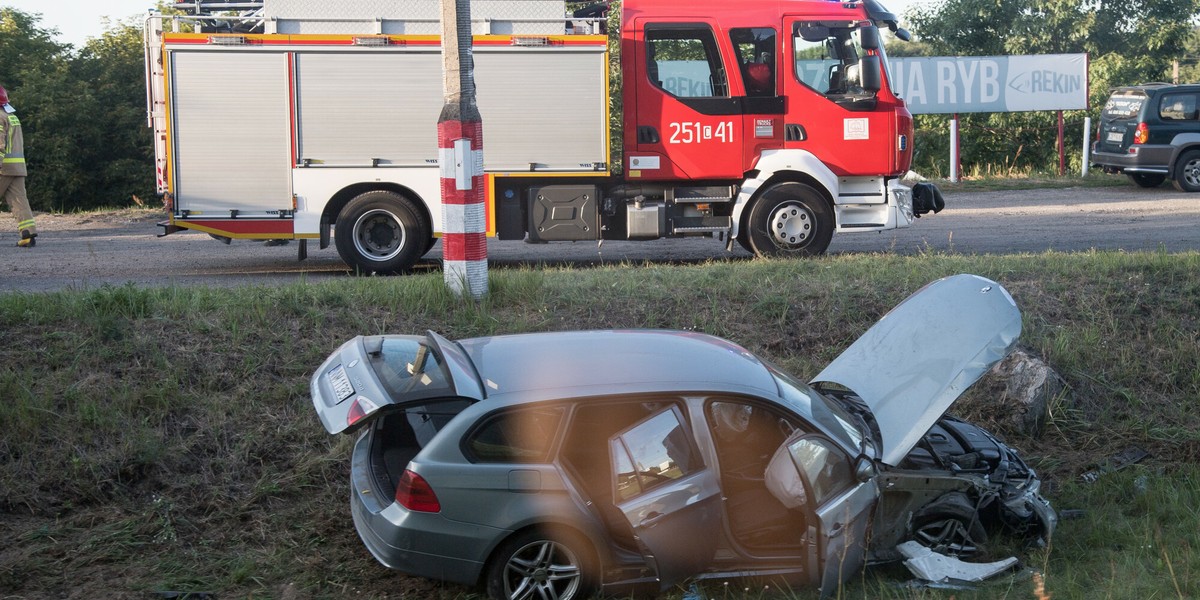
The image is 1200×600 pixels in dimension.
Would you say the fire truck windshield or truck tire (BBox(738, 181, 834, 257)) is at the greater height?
the fire truck windshield

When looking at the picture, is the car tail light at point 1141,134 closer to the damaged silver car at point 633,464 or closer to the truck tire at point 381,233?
the truck tire at point 381,233

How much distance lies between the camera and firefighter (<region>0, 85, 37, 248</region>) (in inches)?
543

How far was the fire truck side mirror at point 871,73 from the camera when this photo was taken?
1142 cm

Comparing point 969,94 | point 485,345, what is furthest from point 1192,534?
point 969,94

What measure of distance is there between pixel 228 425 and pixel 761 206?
6.63 metres

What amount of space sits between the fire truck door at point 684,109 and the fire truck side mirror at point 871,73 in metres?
1.37

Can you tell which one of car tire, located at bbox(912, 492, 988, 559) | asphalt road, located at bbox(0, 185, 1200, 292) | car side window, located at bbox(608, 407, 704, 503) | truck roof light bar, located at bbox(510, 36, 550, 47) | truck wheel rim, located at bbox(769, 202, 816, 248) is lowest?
car tire, located at bbox(912, 492, 988, 559)

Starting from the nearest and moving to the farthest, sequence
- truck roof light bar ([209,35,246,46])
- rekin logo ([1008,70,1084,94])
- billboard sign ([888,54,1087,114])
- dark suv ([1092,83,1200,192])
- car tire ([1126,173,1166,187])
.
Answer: truck roof light bar ([209,35,246,46]) < dark suv ([1092,83,1200,192]) < car tire ([1126,173,1166,187]) < billboard sign ([888,54,1087,114]) < rekin logo ([1008,70,1084,94])

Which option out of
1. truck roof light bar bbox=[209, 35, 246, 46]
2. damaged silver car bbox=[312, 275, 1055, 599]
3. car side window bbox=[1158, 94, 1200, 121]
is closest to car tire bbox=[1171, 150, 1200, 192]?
car side window bbox=[1158, 94, 1200, 121]

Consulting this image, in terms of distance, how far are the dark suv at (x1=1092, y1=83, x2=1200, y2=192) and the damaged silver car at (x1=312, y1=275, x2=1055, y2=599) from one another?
17.9 metres

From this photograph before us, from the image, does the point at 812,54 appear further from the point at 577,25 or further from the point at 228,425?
the point at 228,425

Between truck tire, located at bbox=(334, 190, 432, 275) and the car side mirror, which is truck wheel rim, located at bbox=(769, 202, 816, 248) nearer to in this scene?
truck tire, located at bbox=(334, 190, 432, 275)

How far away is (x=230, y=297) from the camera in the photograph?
27.6 feet

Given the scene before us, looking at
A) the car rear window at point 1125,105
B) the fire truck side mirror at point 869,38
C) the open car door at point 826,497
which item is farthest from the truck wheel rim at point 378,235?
the car rear window at point 1125,105
